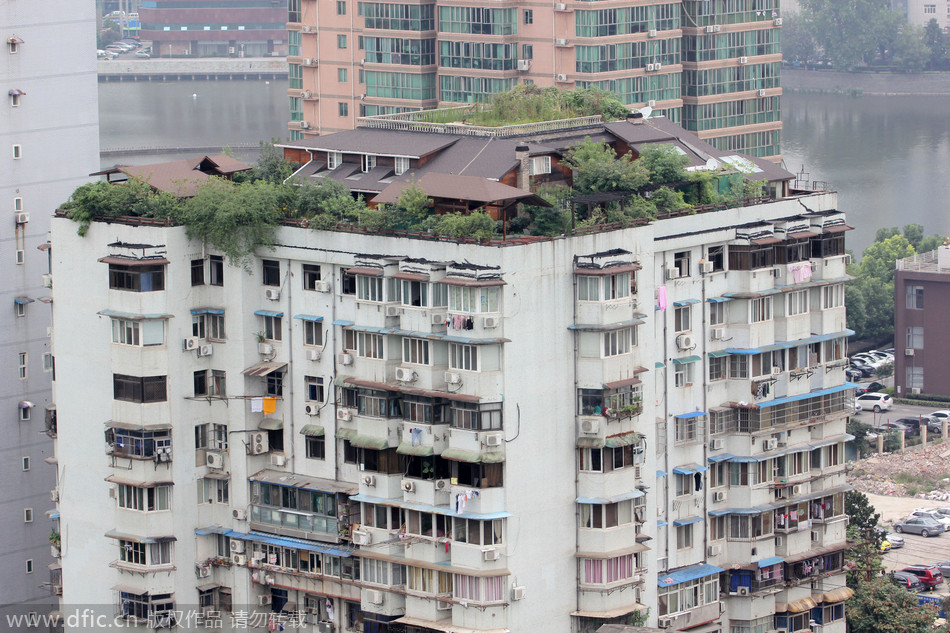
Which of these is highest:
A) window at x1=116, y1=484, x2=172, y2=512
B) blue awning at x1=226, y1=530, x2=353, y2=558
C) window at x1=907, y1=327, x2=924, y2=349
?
window at x1=116, y1=484, x2=172, y2=512

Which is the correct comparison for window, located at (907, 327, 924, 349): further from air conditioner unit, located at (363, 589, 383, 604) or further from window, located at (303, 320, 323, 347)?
air conditioner unit, located at (363, 589, 383, 604)

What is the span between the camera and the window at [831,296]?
5112cm

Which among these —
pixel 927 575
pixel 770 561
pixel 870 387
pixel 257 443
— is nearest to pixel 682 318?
pixel 770 561

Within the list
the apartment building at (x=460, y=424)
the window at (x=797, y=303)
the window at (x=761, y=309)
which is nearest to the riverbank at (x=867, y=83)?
the apartment building at (x=460, y=424)

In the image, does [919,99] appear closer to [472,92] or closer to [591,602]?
[472,92]

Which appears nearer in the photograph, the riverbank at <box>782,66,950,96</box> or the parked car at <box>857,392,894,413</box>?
the parked car at <box>857,392,894,413</box>

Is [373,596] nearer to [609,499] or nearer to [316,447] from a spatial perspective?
[316,447]

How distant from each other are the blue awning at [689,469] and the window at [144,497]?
12235mm

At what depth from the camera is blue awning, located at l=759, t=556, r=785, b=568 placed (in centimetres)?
5012

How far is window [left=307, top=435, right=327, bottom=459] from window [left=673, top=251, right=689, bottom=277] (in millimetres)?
9430

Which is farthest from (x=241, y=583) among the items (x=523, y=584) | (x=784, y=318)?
(x=784, y=318)

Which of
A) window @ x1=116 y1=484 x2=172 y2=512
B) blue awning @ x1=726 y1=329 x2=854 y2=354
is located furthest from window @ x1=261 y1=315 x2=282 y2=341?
blue awning @ x1=726 y1=329 x2=854 y2=354

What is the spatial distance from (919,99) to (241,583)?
470 ft

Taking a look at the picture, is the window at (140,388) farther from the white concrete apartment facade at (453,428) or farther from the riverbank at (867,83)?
the riverbank at (867,83)
